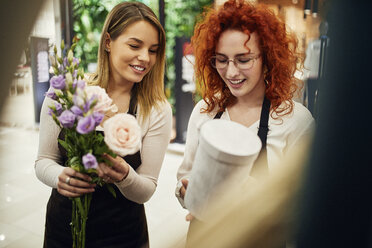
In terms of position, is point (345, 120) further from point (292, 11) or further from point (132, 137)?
point (292, 11)

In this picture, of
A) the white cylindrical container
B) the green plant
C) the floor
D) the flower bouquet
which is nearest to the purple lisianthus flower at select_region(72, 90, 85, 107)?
the flower bouquet

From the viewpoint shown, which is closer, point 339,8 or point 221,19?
point 339,8

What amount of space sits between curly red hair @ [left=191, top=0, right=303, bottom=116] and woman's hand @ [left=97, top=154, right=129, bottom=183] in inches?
13.0

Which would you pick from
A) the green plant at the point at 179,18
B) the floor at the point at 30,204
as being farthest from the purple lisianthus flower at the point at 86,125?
the green plant at the point at 179,18

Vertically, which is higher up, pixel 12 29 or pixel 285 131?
pixel 12 29

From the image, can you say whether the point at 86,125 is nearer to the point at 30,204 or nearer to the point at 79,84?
the point at 79,84

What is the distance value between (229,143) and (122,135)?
25 cm

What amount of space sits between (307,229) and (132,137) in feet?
1.49

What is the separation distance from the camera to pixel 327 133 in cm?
37

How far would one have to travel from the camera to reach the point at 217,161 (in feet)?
2.13

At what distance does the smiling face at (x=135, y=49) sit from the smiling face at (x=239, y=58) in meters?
0.28

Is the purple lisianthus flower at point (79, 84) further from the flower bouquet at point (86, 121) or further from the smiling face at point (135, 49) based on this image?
the smiling face at point (135, 49)

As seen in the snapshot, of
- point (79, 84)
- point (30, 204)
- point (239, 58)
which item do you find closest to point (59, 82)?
point (79, 84)

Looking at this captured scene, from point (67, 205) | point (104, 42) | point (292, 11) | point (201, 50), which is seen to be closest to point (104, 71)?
point (104, 42)
